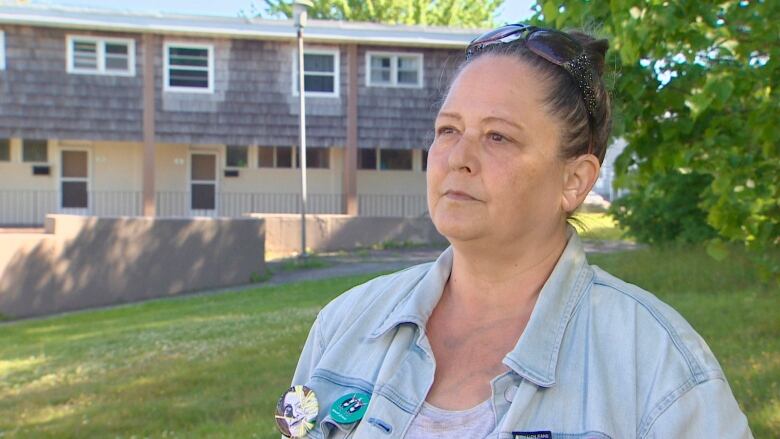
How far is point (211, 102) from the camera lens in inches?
909

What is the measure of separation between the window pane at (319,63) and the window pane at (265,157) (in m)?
2.90

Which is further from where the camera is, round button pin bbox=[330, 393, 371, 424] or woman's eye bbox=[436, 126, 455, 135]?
woman's eye bbox=[436, 126, 455, 135]

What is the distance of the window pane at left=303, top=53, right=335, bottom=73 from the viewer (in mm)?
23969

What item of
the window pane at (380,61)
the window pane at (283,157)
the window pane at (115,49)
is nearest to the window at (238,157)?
the window pane at (283,157)

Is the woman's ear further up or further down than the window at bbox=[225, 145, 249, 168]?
further down

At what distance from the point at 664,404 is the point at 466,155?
74cm

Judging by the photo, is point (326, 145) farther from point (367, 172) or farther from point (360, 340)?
point (360, 340)

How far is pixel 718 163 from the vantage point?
18.0 feet

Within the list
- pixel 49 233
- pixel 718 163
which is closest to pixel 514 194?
pixel 718 163

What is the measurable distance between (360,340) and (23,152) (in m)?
23.9

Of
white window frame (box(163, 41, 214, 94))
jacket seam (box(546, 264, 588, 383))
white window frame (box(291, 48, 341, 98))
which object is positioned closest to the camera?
jacket seam (box(546, 264, 588, 383))

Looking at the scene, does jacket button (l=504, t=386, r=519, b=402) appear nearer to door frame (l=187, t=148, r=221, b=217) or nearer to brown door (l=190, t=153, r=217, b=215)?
door frame (l=187, t=148, r=221, b=217)

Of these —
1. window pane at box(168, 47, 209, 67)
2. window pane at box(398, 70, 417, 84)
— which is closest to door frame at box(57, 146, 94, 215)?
window pane at box(168, 47, 209, 67)

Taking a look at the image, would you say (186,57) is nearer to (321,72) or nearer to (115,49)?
(115,49)
